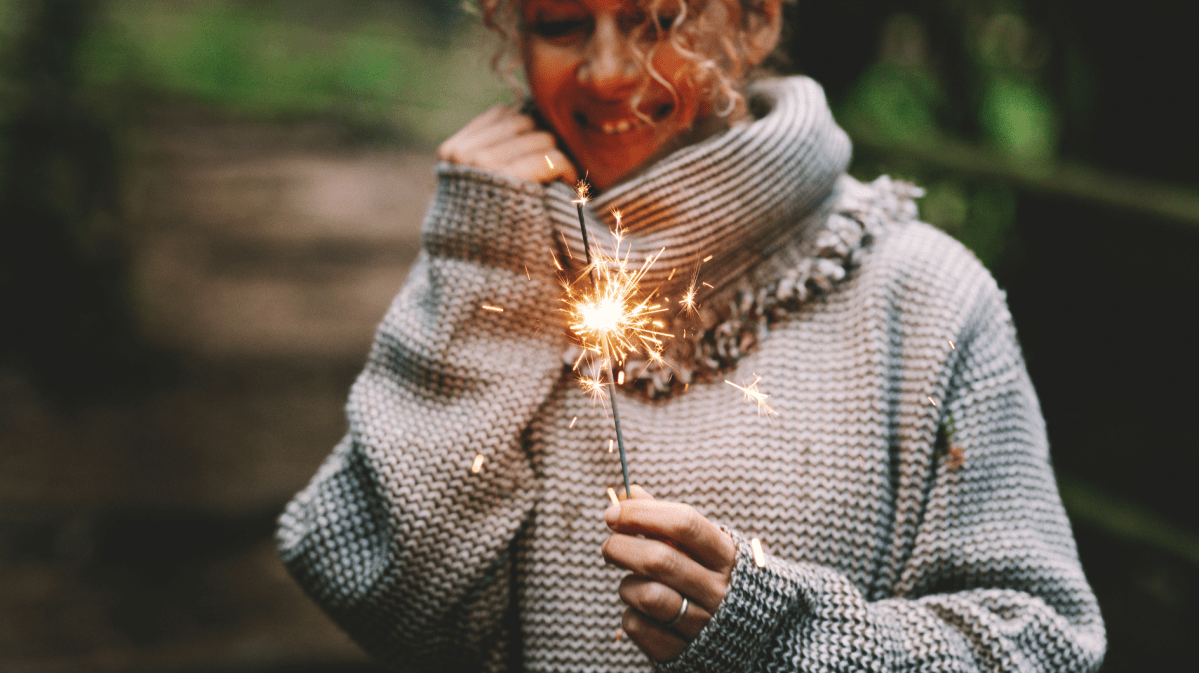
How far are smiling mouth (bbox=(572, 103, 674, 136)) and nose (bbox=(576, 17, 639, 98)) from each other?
5 cm

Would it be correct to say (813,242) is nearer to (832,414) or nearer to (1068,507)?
(832,414)

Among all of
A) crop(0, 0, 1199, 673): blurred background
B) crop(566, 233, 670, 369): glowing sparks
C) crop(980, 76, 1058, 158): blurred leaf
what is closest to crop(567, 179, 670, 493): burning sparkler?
crop(566, 233, 670, 369): glowing sparks

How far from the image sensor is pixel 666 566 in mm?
744

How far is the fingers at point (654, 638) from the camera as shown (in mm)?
786

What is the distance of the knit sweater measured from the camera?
0.89 m

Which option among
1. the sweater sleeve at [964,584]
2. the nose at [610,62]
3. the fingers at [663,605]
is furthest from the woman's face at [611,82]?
the fingers at [663,605]

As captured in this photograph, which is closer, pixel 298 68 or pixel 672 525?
pixel 672 525

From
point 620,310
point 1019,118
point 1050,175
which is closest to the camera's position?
point 620,310

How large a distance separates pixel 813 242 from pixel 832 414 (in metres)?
0.24

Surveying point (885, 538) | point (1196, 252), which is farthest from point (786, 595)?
point (1196, 252)

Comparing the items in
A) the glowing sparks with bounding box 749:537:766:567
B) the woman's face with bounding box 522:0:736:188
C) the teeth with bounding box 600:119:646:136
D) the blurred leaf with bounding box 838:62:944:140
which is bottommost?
the glowing sparks with bounding box 749:537:766:567

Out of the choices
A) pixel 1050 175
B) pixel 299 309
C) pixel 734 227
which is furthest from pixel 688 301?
pixel 299 309

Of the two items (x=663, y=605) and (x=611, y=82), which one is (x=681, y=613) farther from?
(x=611, y=82)

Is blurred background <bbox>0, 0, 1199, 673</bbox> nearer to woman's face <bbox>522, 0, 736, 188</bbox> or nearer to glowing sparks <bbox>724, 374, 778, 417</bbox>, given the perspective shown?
woman's face <bbox>522, 0, 736, 188</bbox>
